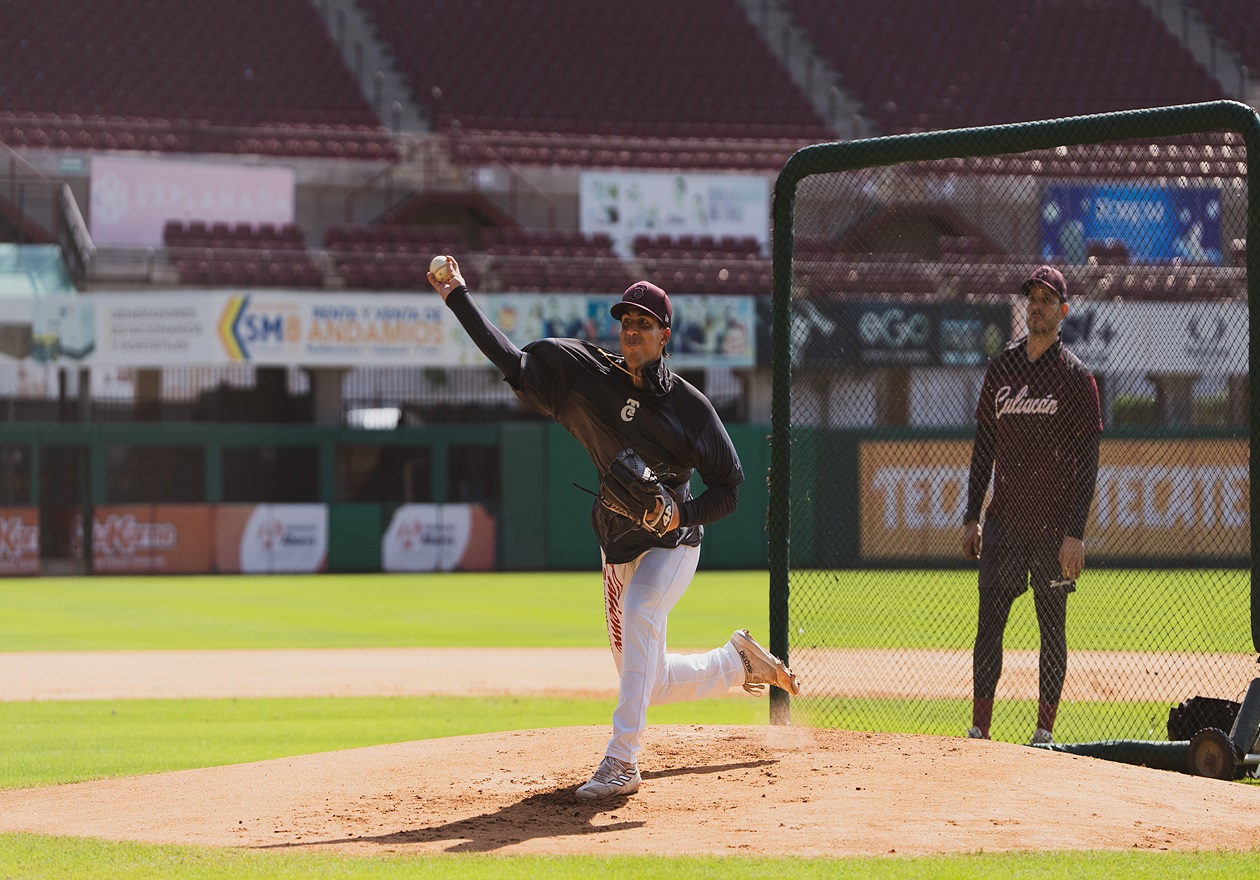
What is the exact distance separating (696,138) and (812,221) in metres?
25.5

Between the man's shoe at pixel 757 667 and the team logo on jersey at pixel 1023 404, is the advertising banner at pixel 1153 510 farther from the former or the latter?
the man's shoe at pixel 757 667

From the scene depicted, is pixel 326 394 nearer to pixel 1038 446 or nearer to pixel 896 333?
pixel 896 333

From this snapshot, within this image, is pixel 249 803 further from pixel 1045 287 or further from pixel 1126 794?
pixel 1045 287

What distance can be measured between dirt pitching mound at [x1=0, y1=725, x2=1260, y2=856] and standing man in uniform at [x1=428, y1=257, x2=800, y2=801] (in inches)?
15.8

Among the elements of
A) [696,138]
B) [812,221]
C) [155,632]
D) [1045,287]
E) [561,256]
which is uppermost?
[696,138]

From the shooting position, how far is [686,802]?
18.5 feet

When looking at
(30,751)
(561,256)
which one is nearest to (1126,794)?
(30,751)

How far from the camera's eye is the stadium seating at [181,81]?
29969 millimetres

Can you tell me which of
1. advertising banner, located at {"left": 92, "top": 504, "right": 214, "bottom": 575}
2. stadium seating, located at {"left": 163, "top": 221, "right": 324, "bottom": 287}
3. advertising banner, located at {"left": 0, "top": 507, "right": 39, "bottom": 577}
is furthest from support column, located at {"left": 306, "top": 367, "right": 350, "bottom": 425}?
advertising banner, located at {"left": 0, "top": 507, "right": 39, "bottom": 577}

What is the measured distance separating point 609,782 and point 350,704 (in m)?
5.24

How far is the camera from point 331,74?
33.8 meters

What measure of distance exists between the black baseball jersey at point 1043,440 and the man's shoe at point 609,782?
8.69 feet

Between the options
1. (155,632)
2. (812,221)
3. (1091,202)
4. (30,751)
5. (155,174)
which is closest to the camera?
(30,751)

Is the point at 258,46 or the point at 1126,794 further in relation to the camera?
the point at 258,46
